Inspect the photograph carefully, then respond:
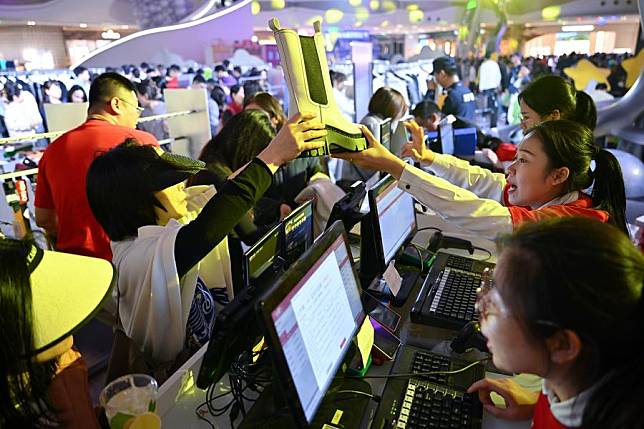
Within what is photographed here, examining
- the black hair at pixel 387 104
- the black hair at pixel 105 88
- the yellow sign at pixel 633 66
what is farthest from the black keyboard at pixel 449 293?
the yellow sign at pixel 633 66

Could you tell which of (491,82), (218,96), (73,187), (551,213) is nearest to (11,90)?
(218,96)

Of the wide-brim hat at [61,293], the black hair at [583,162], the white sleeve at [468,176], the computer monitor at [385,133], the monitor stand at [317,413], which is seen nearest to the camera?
the wide-brim hat at [61,293]

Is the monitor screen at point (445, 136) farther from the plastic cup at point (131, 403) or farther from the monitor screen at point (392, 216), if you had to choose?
the plastic cup at point (131, 403)

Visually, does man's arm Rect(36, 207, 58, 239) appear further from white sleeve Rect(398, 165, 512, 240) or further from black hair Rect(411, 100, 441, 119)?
black hair Rect(411, 100, 441, 119)

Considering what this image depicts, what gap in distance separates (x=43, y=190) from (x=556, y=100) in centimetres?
246

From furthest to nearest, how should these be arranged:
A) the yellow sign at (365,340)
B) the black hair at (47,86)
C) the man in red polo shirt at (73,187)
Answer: the black hair at (47,86)
the man in red polo shirt at (73,187)
the yellow sign at (365,340)

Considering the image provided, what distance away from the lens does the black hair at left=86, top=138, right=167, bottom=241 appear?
1.38 meters

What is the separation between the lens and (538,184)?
1.52 metres

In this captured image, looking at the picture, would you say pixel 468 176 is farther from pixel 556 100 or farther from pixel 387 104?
pixel 387 104

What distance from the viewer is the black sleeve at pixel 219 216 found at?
50.1 inches

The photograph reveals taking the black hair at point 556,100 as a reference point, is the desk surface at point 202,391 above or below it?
below

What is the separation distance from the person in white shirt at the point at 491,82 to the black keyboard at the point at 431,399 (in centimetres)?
776

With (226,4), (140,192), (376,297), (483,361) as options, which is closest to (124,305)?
(140,192)

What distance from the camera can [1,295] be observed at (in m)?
0.77
